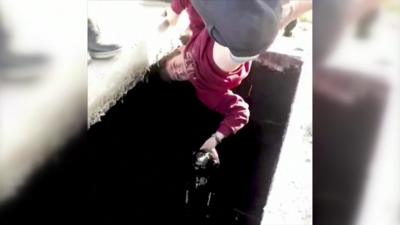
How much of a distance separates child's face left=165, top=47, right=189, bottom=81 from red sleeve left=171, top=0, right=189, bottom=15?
0.08 meters

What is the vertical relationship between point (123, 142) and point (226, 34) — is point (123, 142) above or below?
below

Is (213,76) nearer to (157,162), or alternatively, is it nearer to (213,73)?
(213,73)

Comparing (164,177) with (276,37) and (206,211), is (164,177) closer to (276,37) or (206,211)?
(206,211)

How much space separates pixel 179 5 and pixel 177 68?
0.13 m

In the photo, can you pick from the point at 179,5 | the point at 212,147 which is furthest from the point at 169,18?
the point at 212,147

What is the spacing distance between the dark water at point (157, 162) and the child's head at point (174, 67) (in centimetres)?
1

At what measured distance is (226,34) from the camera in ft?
3.41

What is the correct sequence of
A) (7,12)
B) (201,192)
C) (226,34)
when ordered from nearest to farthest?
(226,34)
(201,192)
(7,12)

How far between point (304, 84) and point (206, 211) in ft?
1.06

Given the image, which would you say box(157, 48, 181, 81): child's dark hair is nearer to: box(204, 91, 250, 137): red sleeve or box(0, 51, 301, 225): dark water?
box(0, 51, 301, 225): dark water

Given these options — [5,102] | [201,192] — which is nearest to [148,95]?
[201,192]

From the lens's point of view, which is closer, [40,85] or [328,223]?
[328,223]

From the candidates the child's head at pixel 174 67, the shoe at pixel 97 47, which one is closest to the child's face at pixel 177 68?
the child's head at pixel 174 67

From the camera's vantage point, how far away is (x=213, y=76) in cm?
111
